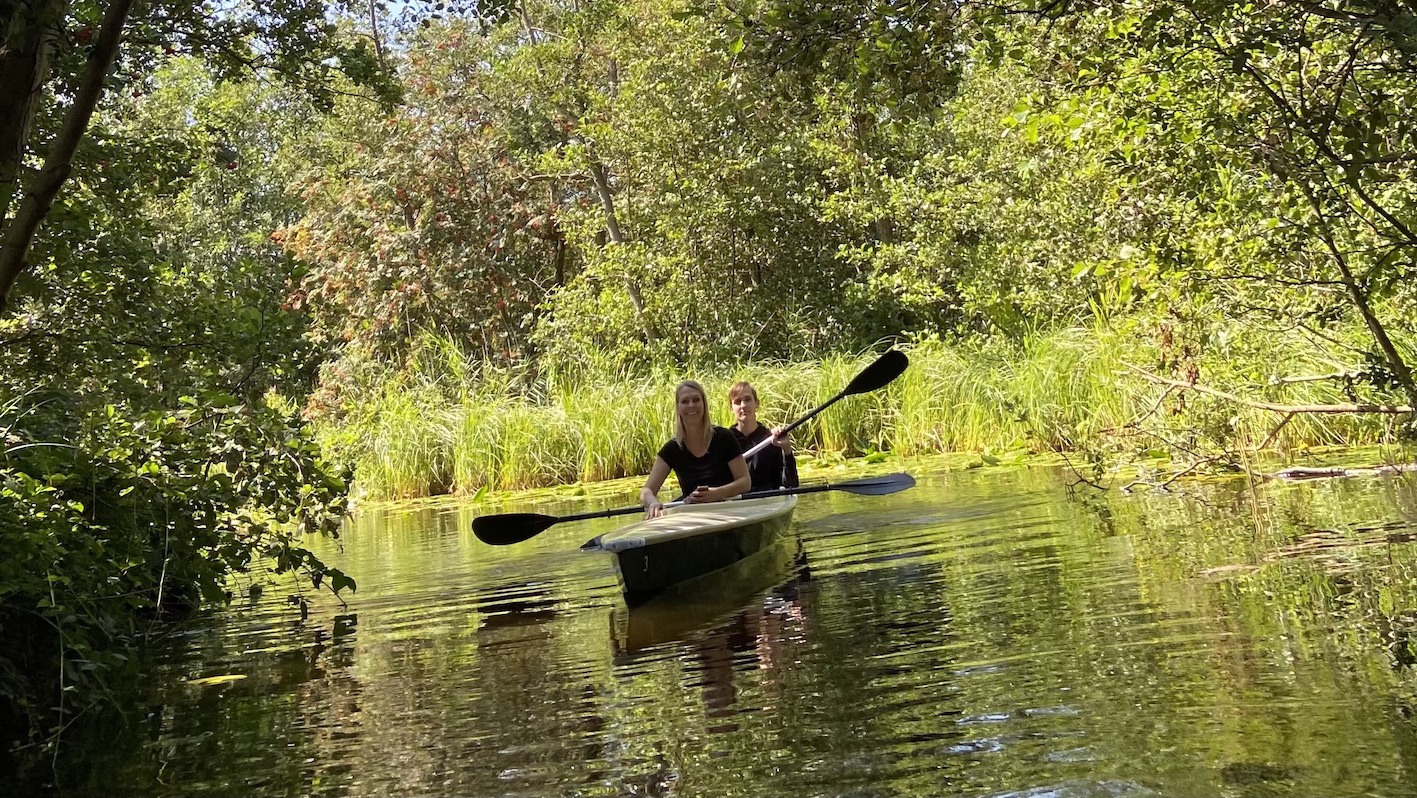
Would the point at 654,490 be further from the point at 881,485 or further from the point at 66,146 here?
the point at 66,146

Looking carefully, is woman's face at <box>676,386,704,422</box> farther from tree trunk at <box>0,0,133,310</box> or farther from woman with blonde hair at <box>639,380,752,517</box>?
tree trunk at <box>0,0,133,310</box>

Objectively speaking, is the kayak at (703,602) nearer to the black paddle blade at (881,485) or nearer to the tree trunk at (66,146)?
the black paddle blade at (881,485)

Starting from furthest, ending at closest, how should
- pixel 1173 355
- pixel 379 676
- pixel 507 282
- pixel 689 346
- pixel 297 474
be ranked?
pixel 507 282
pixel 689 346
pixel 1173 355
pixel 297 474
pixel 379 676

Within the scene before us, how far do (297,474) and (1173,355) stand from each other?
16.5 feet

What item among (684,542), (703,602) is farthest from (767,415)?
(703,602)

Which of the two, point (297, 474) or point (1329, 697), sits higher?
point (297, 474)

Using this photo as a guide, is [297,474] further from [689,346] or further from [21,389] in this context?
[689,346]

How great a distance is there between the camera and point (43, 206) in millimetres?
3506

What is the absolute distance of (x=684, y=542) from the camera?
6.89m

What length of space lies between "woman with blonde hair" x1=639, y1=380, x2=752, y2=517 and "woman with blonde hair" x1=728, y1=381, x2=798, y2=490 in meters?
0.93

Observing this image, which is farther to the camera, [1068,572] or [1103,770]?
[1068,572]

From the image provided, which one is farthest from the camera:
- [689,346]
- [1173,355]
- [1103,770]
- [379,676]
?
[689,346]

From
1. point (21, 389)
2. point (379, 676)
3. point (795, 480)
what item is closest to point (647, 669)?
point (379, 676)

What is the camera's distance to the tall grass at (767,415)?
42.2 ft
